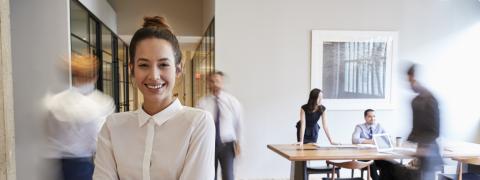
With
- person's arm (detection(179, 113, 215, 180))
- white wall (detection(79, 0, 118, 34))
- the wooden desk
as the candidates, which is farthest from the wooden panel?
white wall (detection(79, 0, 118, 34))

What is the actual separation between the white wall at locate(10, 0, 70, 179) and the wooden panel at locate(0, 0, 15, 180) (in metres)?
2.15

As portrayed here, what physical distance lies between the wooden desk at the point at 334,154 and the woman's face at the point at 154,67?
2.49 m

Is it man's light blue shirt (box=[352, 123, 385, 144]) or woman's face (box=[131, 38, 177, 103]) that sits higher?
woman's face (box=[131, 38, 177, 103])

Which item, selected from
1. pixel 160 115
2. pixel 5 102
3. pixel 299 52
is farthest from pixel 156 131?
pixel 299 52

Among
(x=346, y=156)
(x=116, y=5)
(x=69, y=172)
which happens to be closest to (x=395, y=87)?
(x=346, y=156)

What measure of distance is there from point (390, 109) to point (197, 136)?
15.4 feet

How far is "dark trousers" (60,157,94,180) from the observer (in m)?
2.36

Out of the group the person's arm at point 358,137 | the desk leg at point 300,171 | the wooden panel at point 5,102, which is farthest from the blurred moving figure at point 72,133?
the person's arm at point 358,137

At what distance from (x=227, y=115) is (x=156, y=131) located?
2455 mm

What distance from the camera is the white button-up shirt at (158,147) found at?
968 mm

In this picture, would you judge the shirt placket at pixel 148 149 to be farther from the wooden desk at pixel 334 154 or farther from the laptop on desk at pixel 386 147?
the laptop on desk at pixel 386 147

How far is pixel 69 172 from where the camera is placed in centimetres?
236

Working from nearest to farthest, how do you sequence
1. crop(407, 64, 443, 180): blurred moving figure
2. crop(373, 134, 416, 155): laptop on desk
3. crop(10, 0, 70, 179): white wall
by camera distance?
crop(407, 64, 443, 180): blurred moving figure → crop(10, 0, 70, 179): white wall → crop(373, 134, 416, 155): laptop on desk

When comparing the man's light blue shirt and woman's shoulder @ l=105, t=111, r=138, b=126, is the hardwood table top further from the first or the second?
woman's shoulder @ l=105, t=111, r=138, b=126
